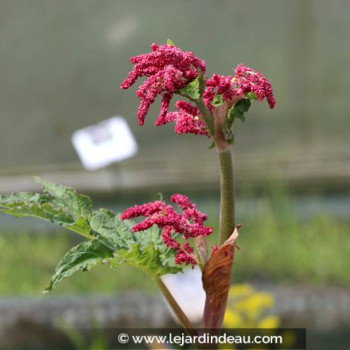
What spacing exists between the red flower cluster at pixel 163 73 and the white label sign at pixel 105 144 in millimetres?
1838

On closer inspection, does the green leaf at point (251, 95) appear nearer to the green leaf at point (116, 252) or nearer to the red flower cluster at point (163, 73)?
the red flower cluster at point (163, 73)

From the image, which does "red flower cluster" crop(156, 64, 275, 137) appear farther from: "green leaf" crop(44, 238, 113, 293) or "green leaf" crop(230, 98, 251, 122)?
"green leaf" crop(44, 238, 113, 293)

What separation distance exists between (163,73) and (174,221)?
0.13 meters

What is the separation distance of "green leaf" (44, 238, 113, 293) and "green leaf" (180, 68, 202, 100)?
15cm

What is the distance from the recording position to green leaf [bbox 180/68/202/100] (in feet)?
2.39

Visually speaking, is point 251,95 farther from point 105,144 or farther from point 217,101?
point 105,144

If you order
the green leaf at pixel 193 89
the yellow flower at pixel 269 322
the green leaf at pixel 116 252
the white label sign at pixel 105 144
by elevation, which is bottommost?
the green leaf at pixel 116 252

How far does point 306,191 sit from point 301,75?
0.47m

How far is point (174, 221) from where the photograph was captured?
786 mm

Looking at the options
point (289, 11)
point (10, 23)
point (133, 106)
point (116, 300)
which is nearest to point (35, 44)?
point (10, 23)

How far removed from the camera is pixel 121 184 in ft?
13.0

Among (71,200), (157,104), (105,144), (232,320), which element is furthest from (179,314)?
(157,104)

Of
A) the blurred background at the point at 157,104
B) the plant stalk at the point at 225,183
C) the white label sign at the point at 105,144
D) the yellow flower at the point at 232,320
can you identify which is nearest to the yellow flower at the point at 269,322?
the yellow flower at the point at 232,320

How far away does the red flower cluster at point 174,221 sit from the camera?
0.79 metres
